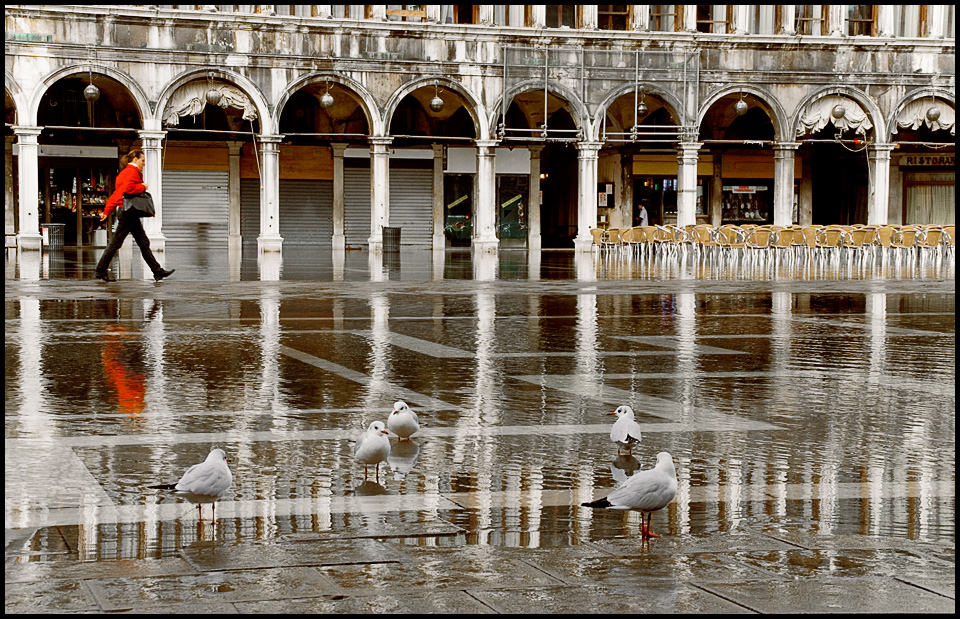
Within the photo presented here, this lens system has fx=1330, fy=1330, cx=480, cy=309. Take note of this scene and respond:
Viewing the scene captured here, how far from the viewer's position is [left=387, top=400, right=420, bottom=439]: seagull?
271 inches

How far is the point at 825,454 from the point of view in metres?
A: 6.85

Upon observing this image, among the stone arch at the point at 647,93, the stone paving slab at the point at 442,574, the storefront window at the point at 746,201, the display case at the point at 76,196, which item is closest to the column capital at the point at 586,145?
the stone arch at the point at 647,93

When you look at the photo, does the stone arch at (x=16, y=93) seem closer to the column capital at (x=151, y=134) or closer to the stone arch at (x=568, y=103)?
the column capital at (x=151, y=134)

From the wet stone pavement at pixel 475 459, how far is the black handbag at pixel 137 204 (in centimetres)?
278

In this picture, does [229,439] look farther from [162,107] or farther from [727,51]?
[727,51]

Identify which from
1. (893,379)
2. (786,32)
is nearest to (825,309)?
(893,379)

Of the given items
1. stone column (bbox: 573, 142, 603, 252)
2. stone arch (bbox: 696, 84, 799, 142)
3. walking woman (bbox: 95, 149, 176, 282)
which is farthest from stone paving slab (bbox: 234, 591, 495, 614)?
stone arch (bbox: 696, 84, 799, 142)

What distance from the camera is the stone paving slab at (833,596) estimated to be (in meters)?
3.89

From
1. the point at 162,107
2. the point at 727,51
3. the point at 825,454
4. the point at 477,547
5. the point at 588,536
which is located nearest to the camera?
the point at 477,547

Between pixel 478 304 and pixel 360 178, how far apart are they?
24562mm

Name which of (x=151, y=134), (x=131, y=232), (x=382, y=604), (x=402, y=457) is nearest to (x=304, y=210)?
(x=151, y=134)

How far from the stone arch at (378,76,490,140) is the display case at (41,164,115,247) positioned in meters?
8.64

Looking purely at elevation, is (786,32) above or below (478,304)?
above

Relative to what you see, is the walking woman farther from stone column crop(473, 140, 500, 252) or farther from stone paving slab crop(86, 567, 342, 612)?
stone column crop(473, 140, 500, 252)
